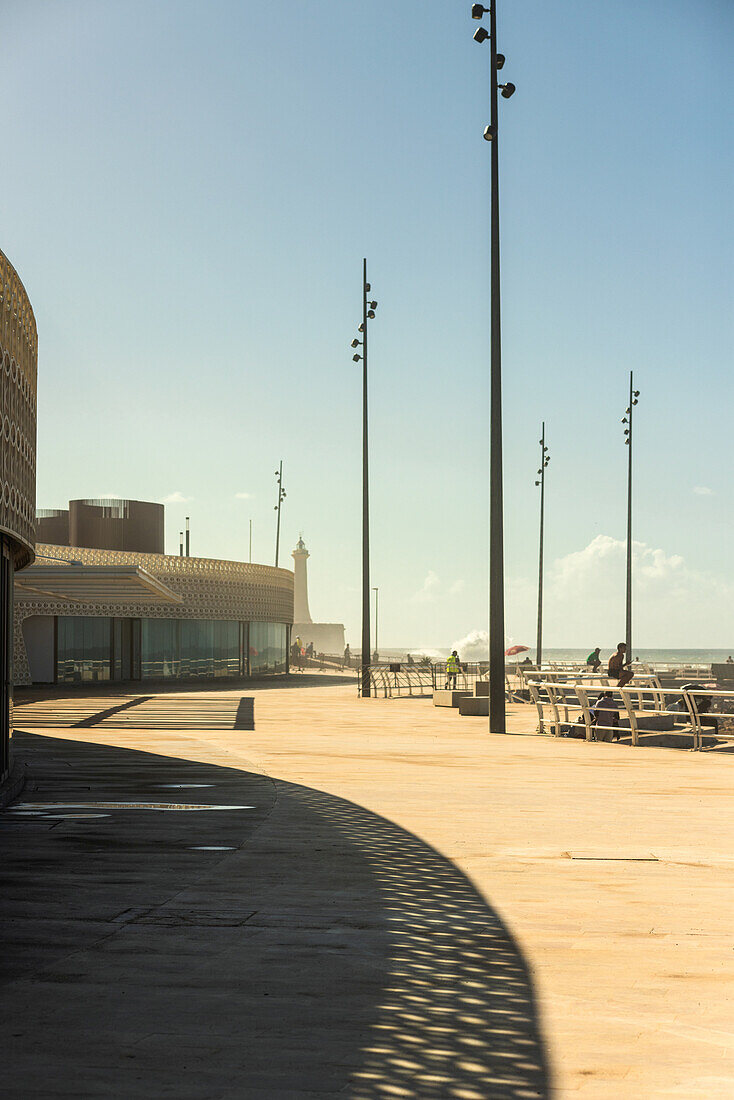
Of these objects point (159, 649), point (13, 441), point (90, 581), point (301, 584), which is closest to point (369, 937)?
point (13, 441)

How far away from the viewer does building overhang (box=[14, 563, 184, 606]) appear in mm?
26484

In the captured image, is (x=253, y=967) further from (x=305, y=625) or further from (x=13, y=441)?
(x=305, y=625)

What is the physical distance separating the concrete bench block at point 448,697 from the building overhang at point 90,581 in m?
7.27

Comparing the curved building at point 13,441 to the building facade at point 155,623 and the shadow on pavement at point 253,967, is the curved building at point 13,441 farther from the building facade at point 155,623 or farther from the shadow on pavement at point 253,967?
the building facade at point 155,623

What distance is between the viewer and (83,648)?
4175 cm

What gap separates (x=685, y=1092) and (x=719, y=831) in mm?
5336

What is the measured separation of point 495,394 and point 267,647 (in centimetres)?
3472

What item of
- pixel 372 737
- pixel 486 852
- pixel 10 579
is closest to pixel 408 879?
pixel 486 852

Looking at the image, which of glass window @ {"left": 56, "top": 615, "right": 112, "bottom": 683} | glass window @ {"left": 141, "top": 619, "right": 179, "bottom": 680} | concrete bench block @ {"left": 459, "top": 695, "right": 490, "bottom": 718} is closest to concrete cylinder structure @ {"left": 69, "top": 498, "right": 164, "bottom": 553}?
glass window @ {"left": 141, "top": 619, "right": 179, "bottom": 680}

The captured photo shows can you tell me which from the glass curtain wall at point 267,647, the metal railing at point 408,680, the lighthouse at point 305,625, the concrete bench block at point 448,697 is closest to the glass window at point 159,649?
the glass curtain wall at point 267,647

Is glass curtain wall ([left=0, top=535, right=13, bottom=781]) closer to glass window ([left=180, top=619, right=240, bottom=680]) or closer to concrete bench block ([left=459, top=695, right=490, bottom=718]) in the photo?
concrete bench block ([left=459, top=695, right=490, bottom=718])

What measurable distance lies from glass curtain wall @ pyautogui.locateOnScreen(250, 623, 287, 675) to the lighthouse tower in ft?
262

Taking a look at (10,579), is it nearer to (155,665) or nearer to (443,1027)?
(443,1027)

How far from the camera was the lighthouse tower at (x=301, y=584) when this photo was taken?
13662cm
